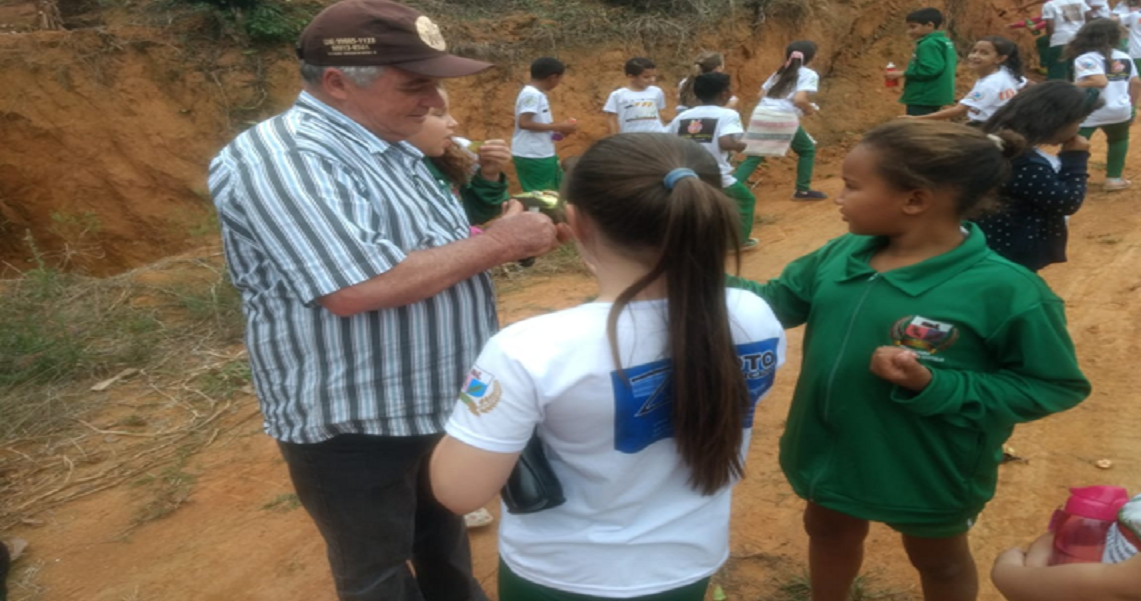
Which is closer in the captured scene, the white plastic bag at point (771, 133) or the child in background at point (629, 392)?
the child in background at point (629, 392)

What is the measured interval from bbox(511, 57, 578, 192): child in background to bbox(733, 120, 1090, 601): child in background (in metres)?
5.28

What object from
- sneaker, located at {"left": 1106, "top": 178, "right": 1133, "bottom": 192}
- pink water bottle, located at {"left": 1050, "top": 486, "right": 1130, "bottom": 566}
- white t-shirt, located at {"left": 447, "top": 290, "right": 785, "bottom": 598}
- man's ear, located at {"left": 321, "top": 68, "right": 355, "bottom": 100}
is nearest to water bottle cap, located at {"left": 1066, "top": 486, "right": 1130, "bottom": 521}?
pink water bottle, located at {"left": 1050, "top": 486, "right": 1130, "bottom": 566}

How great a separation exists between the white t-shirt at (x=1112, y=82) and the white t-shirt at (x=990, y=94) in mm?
610

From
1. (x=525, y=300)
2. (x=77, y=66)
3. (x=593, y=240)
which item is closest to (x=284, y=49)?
(x=77, y=66)

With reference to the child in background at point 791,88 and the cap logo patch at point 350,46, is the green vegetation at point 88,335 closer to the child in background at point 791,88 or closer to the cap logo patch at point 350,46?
the cap logo patch at point 350,46

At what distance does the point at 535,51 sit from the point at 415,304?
8.80 meters

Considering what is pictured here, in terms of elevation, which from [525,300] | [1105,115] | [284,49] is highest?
[284,49]

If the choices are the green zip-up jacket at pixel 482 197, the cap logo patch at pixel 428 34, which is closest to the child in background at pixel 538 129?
the green zip-up jacket at pixel 482 197

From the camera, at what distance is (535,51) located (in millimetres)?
10188

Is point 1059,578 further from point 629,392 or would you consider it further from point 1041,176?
point 1041,176

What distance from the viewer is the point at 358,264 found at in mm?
1744


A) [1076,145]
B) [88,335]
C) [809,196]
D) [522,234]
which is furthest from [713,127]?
[522,234]

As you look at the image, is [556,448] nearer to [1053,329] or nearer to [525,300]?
[1053,329]

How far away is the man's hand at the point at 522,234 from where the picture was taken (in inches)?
75.2
